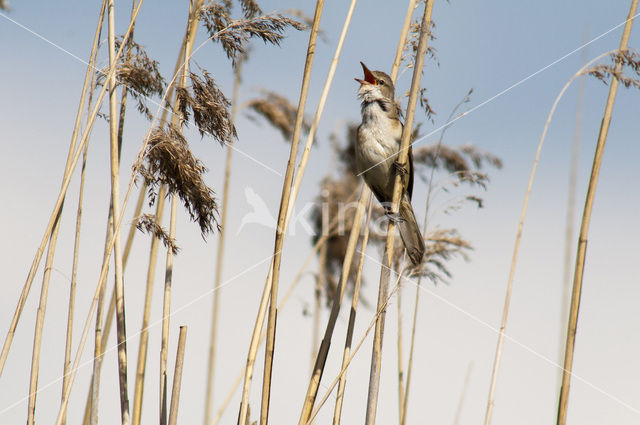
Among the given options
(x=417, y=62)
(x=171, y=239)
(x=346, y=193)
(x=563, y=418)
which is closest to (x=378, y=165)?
(x=346, y=193)

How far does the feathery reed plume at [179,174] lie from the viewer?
1927 millimetres

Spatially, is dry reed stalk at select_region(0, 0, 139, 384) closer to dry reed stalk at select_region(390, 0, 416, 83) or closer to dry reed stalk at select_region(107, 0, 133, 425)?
dry reed stalk at select_region(107, 0, 133, 425)

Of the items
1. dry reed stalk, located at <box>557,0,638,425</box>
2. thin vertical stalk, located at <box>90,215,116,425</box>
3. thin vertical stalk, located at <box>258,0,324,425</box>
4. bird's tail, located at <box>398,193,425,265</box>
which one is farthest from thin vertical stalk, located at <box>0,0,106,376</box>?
dry reed stalk, located at <box>557,0,638,425</box>

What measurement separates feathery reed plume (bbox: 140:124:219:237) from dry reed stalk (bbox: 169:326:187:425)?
1.12 ft

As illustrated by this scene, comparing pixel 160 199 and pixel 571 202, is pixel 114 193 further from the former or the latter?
pixel 571 202

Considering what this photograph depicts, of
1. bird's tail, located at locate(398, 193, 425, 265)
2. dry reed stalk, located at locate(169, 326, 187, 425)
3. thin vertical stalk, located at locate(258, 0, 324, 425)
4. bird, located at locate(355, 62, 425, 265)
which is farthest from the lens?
bird, located at locate(355, 62, 425, 265)

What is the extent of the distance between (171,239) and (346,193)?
1814mm

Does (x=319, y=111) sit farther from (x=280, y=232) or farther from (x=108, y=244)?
(x=108, y=244)

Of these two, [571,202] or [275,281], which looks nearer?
[275,281]

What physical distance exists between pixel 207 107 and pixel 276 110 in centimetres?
134

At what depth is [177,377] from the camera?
6.44ft

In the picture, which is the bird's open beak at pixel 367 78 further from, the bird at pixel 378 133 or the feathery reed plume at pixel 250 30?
the feathery reed plume at pixel 250 30

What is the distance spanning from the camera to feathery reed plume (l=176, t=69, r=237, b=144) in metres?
2.02

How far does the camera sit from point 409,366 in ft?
8.95
